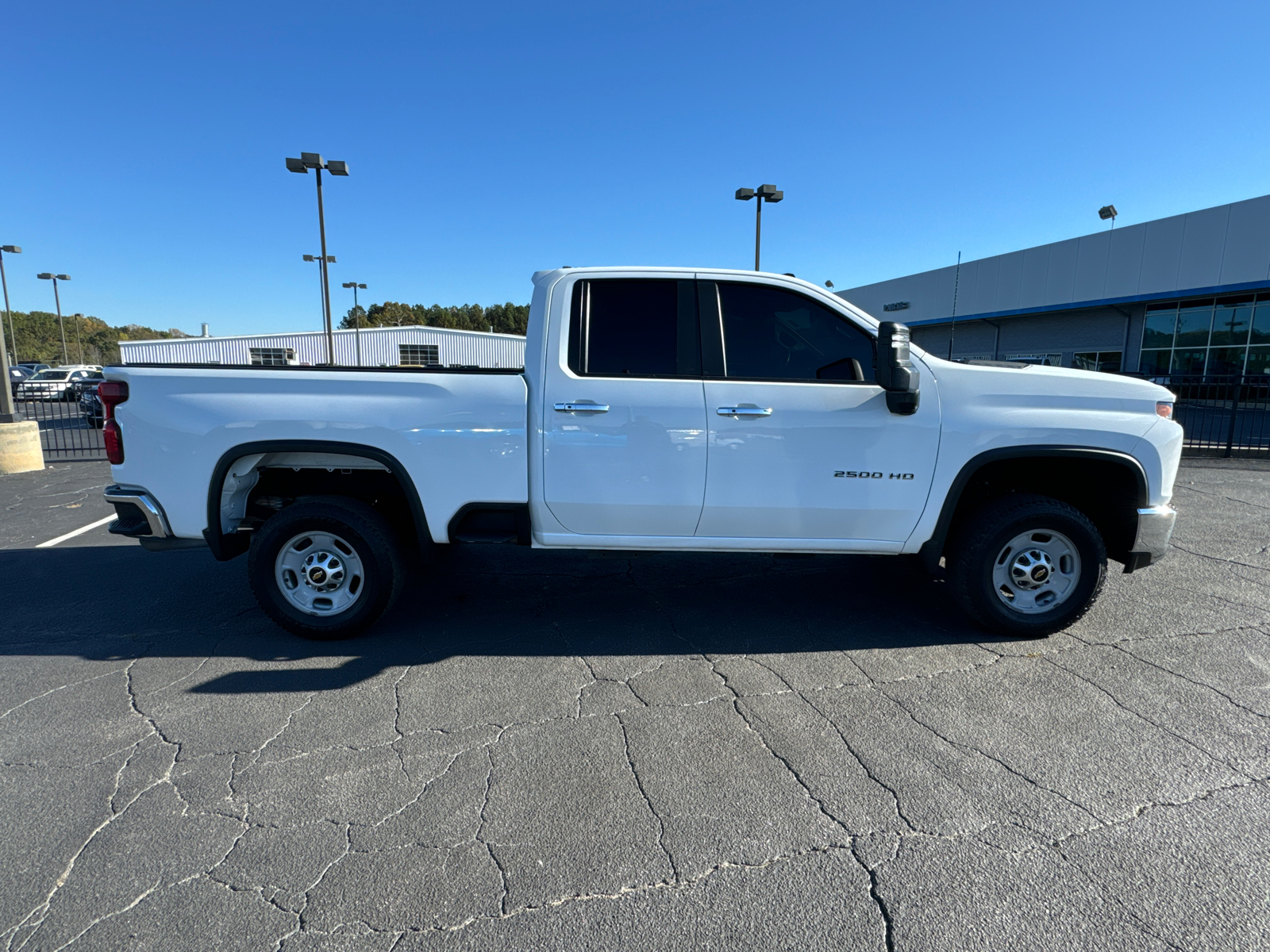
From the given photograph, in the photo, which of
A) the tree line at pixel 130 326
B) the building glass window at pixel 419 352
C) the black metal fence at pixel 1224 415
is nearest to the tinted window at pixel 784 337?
the black metal fence at pixel 1224 415

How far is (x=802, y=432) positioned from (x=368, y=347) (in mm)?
47264

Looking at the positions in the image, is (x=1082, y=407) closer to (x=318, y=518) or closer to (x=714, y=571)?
(x=714, y=571)

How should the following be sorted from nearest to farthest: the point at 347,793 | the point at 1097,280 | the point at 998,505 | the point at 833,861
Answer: the point at 833,861 → the point at 347,793 → the point at 998,505 → the point at 1097,280

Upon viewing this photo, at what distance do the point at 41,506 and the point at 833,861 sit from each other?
976 cm

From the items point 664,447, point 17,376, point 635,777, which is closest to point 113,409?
point 664,447

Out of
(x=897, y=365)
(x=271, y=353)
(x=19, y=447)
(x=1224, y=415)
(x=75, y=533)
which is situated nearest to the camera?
(x=897, y=365)

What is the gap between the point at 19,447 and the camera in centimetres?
1030

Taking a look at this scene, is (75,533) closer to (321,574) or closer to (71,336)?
(321,574)

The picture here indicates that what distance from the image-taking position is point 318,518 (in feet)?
12.5

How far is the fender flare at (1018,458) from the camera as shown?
12.3 feet

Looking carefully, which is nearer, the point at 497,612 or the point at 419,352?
the point at 497,612

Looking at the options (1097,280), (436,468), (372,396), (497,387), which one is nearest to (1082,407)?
(497,387)

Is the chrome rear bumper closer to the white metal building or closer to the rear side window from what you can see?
the rear side window

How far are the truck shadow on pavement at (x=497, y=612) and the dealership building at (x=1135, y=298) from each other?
15.1m
